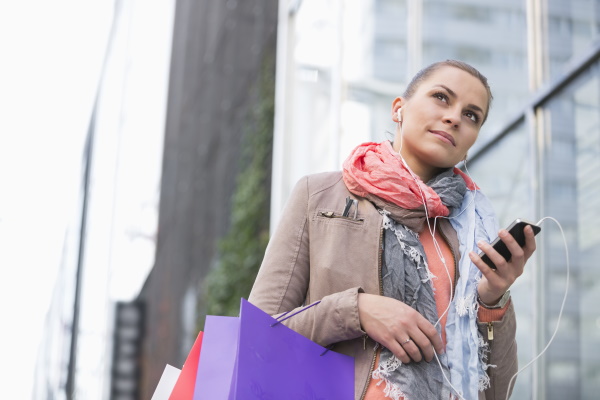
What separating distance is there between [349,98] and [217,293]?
223 inches

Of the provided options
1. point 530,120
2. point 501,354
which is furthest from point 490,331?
point 530,120

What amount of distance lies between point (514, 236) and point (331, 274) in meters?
0.43

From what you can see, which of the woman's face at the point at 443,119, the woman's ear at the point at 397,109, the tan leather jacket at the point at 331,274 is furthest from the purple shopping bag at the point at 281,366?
the woman's ear at the point at 397,109

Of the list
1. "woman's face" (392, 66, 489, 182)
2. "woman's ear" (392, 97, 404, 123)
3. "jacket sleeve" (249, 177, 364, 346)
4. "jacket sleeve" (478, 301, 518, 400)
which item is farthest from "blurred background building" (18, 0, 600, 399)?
"jacket sleeve" (478, 301, 518, 400)

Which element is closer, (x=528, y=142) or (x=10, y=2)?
(x=528, y=142)

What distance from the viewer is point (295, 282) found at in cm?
200

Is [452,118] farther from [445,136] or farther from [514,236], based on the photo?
[514,236]

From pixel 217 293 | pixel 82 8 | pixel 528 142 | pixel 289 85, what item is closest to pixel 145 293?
pixel 82 8

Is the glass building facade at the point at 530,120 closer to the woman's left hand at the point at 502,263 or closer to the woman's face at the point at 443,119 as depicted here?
the woman's face at the point at 443,119

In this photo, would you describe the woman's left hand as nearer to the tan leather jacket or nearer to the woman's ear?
the tan leather jacket

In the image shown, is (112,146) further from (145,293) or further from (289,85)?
(289,85)

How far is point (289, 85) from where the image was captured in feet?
29.6

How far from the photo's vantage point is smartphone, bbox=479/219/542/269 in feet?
5.86

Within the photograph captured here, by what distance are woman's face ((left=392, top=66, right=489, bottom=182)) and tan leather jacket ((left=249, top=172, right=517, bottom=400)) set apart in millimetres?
169
